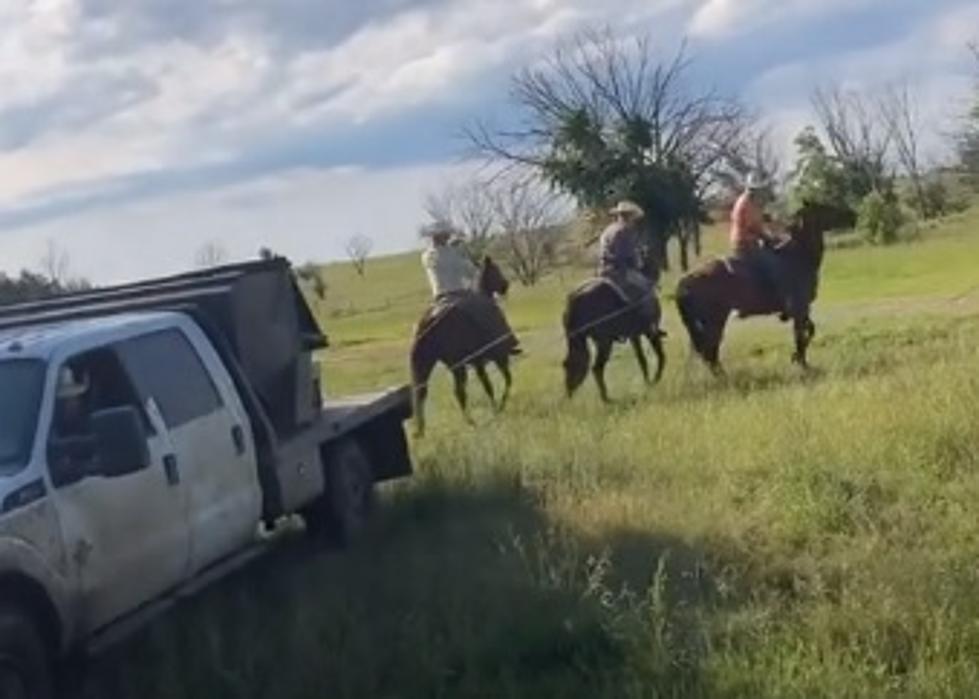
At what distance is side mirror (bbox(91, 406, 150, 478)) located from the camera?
8.35 metres

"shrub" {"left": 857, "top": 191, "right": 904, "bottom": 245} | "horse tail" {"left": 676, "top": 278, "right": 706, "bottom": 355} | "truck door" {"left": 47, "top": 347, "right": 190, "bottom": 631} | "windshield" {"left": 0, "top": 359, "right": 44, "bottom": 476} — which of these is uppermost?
"windshield" {"left": 0, "top": 359, "right": 44, "bottom": 476}

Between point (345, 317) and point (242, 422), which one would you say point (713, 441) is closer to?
point (242, 422)

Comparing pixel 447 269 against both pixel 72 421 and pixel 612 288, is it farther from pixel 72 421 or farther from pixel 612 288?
pixel 72 421

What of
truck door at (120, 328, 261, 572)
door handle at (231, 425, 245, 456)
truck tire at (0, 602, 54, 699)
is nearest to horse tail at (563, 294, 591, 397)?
truck door at (120, 328, 261, 572)

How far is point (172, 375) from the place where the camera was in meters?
10.0

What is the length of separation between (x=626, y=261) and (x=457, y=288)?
1.93 m

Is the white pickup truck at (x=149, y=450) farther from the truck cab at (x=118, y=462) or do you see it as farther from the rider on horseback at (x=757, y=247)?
the rider on horseback at (x=757, y=247)

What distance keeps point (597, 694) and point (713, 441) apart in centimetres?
589

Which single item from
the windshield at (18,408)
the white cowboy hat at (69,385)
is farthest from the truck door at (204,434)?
the windshield at (18,408)

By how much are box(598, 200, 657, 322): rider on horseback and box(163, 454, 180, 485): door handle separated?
11889 mm

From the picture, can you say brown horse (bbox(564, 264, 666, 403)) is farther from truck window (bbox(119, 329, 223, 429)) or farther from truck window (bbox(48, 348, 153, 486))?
truck window (bbox(48, 348, 153, 486))

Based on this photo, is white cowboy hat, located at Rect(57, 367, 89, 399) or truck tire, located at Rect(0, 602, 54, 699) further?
white cowboy hat, located at Rect(57, 367, 89, 399)

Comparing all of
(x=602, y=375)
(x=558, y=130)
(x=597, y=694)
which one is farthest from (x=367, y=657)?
(x=558, y=130)

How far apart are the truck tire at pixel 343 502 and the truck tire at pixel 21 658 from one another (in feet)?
13.9
